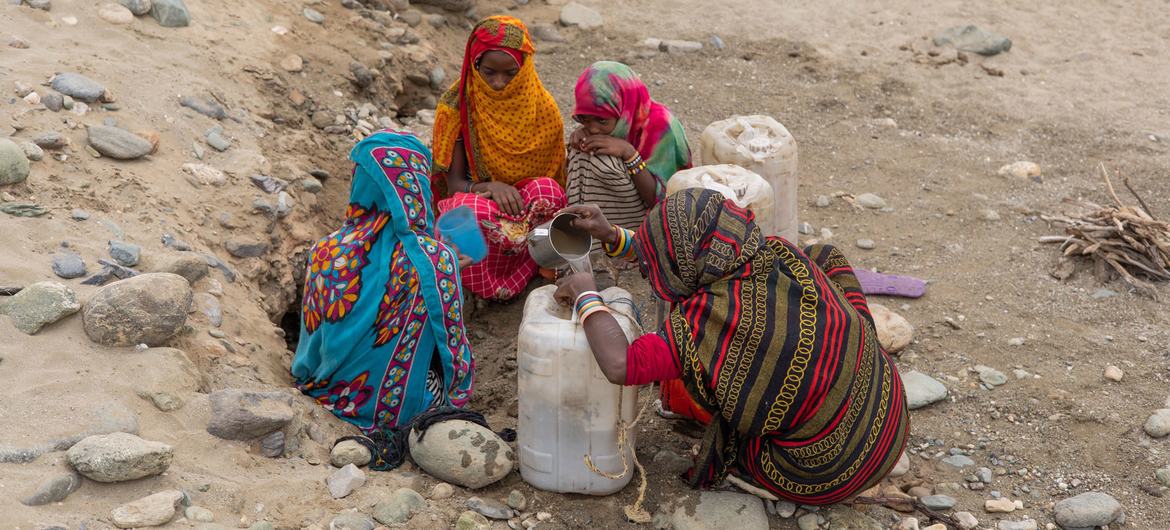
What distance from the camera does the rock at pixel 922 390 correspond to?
3809mm

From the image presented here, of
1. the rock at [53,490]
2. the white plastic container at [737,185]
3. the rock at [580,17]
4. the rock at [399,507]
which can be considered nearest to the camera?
the rock at [53,490]

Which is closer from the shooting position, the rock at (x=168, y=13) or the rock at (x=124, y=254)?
the rock at (x=124, y=254)

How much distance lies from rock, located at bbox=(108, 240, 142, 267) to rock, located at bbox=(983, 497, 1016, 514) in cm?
294

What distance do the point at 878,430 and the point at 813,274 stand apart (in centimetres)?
51

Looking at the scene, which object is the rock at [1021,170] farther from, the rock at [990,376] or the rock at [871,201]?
the rock at [990,376]

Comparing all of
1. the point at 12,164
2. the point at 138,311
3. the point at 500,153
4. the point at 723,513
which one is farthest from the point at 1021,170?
the point at 12,164

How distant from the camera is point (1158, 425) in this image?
3.53 metres

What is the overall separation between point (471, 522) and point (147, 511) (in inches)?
34.5

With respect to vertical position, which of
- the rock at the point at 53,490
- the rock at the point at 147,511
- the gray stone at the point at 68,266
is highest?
the gray stone at the point at 68,266

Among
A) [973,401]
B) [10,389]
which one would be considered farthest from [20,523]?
[973,401]

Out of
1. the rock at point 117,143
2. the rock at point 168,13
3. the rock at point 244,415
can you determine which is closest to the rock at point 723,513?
the rock at point 244,415

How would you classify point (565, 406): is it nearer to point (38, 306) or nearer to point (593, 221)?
point (593, 221)

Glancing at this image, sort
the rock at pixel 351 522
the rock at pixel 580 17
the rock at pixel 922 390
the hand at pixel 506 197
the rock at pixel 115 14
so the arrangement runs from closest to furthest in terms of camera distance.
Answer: the rock at pixel 351 522 < the rock at pixel 922 390 < the hand at pixel 506 197 < the rock at pixel 115 14 < the rock at pixel 580 17

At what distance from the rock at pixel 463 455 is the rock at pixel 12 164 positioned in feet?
5.72
